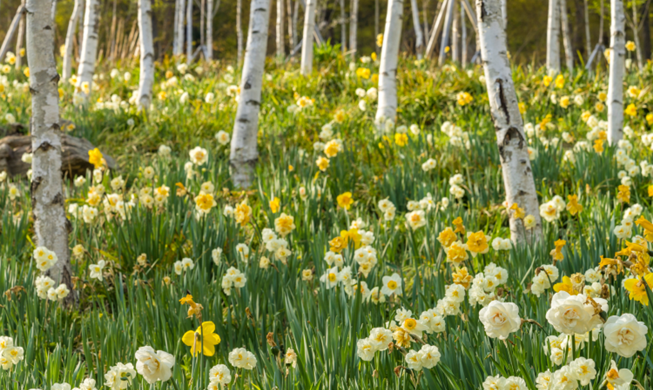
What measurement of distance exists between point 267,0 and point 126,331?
3.56m

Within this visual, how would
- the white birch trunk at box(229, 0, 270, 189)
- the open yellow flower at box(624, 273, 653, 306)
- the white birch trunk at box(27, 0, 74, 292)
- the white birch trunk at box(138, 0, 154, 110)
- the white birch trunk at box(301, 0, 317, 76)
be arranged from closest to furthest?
1. the open yellow flower at box(624, 273, 653, 306)
2. the white birch trunk at box(27, 0, 74, 292)
3. the white birch trunk at box(229, 0, 270, 189)
4. the white birch trunk at box(138, 0, 154, 110)
5. the white birch trunk at box(301, 0, 317, 76)

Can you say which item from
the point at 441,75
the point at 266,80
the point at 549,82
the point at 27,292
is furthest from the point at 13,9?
the point at 27,292

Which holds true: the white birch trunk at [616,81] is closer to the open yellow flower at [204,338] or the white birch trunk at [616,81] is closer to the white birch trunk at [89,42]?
the open yellow flower at [204,338]

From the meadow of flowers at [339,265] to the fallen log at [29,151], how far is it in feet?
0.82

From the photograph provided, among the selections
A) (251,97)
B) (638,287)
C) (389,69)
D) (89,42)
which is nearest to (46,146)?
(251,97)

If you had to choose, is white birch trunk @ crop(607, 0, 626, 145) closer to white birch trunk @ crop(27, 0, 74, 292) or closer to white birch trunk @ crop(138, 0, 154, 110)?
white birch trunk @ crop(27, 0, 74, 292)

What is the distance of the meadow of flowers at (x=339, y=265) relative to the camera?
1468mm

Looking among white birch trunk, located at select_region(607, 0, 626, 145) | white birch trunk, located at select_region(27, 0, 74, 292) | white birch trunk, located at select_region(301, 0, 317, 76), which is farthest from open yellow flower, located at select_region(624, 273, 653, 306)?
white birch trunk, located at select_region(301, 0, 317, 76)

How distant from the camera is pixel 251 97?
4.79 meters

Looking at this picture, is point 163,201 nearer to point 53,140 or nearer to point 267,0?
point 53,140

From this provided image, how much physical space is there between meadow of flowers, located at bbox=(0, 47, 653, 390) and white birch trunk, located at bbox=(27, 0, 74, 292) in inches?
5.4

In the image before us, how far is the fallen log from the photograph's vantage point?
4.77 m

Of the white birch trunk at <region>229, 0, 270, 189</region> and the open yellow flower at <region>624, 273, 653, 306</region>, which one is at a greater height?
the white birch trunk at <region>229, 0, 270, 189</region>

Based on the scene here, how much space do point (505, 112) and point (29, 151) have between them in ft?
13.6
